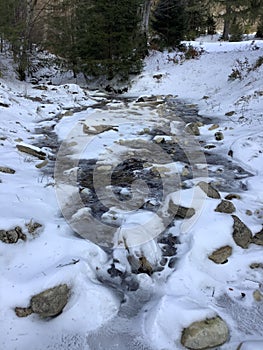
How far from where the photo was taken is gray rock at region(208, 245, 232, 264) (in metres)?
3.13

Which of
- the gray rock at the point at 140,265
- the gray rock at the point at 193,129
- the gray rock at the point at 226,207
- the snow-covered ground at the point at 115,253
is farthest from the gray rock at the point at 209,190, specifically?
the gray rock at the point at 193,129

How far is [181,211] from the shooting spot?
3.83m

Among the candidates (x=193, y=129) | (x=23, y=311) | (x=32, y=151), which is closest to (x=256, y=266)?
(x=23, y=311)

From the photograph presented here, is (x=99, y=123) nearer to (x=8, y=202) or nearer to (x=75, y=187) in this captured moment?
(x=75, y=187)

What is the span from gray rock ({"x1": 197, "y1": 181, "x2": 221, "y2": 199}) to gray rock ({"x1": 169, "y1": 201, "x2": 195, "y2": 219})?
44 centimetres

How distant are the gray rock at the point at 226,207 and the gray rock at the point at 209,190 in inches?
9.0

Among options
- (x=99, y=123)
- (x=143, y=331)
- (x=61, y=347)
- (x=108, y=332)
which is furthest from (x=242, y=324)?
(x=99, y=123)

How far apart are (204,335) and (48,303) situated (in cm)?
122

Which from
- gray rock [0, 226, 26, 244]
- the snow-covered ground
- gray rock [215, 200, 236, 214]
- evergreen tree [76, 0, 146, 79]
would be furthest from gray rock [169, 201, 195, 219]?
evergreen tree [76, 0, 146, 79]

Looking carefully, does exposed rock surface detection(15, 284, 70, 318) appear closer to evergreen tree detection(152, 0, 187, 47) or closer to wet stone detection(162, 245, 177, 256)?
wet stone detection(162, 245, 177, 256)

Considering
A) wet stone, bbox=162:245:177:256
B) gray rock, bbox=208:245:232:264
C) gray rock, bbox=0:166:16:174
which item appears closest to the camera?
gray rock, bbox=208:245:232:264

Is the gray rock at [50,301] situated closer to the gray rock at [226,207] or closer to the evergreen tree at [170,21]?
the gray rock at [226,207]

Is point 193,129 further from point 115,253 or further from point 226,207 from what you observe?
point 115,253

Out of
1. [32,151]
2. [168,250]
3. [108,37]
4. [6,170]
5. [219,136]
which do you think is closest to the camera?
[168,250]
